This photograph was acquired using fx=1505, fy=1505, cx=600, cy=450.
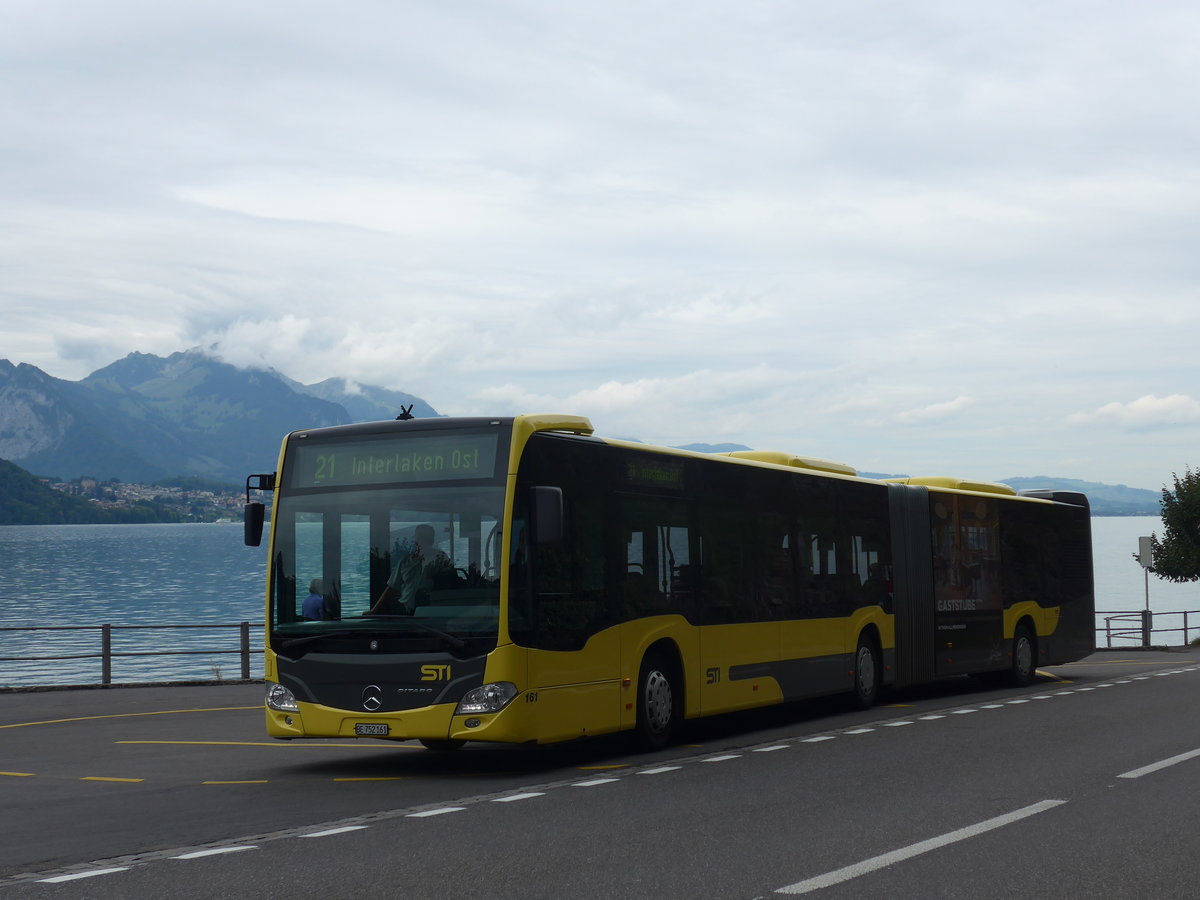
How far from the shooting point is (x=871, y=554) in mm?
19188

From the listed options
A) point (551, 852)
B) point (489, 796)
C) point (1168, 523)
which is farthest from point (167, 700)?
point (1168, 523)

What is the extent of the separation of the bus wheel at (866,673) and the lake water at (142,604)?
11.0 metres

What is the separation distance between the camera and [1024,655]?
23453 millimetres

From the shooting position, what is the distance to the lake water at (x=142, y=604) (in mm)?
50125

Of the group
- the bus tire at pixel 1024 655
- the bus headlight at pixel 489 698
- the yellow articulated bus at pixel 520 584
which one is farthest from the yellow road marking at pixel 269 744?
the bus tire at pixel 1024 655

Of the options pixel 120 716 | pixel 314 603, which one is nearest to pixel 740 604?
pixel 314 603

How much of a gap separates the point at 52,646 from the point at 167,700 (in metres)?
47.4

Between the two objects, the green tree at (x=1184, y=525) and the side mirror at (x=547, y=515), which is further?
the green tree at (x=1184, y=525)

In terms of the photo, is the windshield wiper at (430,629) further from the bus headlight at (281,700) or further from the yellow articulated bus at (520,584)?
the bus headlight at (281,700)

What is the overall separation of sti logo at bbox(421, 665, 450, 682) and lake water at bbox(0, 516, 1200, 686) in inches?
519

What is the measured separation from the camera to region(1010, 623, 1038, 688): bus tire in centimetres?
2314

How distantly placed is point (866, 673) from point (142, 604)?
74.5m

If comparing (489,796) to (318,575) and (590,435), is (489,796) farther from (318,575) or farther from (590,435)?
(590,435)

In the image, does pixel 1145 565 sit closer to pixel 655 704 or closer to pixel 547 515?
pixel 655 704
